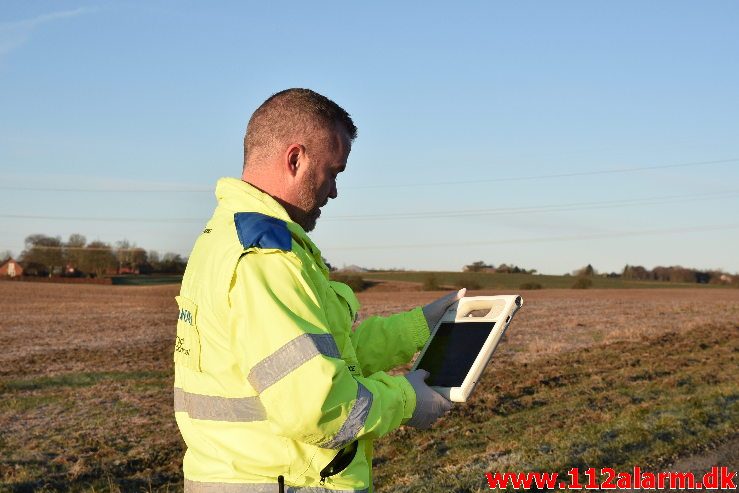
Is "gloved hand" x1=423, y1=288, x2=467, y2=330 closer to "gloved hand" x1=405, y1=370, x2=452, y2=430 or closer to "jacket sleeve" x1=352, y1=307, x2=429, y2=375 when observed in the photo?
"jacket sleeve" x1=352, y1=307, x2=429, y2=375

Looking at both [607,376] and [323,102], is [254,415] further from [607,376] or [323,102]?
[607,376]

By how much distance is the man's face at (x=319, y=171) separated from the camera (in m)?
2.78

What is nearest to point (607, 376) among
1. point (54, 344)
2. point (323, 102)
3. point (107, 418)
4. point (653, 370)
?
point (653, 370)

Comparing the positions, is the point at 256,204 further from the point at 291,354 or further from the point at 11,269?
the point at 11,269

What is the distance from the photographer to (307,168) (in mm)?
2777

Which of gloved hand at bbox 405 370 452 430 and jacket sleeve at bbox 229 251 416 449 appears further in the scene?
gloved hand at bbox 405 370 452 430

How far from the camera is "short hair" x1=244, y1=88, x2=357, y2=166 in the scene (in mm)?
2756

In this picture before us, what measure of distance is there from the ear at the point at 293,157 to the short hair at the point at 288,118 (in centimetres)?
4

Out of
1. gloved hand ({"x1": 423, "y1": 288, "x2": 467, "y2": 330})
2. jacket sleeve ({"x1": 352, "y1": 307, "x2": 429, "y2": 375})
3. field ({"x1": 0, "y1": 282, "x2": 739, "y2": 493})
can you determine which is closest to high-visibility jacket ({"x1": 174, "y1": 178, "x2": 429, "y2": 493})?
jacket sleeve ({"x1": 352, "y1": 307, "x2": 429, "y2": 375})

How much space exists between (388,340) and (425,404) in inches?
24.6

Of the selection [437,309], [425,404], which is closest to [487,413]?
[437,309]

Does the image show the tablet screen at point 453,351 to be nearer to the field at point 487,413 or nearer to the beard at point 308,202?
the beard at point 308,202

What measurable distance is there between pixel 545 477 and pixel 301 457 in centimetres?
538

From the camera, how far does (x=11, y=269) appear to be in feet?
226
